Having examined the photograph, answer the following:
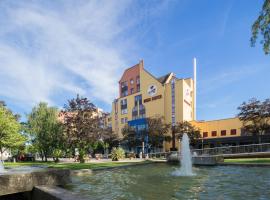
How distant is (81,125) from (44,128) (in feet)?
44.3

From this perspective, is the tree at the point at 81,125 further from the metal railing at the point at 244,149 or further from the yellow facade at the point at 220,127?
the yellow facade at the point at 220,127

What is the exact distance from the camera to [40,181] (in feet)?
21.6

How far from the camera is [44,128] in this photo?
4206 centimetres

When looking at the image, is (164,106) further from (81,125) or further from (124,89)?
(81,125)

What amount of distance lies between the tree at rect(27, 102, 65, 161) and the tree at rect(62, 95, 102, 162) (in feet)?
29.0

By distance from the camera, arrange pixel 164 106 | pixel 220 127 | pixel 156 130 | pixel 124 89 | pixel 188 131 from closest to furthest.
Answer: pixel 188 131 → pixel 156 130 → pixel 220 127 → pixel 164 106 → pixel 124 89

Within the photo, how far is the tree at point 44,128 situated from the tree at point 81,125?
8.85 metres

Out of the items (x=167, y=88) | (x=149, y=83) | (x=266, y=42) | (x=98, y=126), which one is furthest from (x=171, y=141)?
(x=266, y=42)

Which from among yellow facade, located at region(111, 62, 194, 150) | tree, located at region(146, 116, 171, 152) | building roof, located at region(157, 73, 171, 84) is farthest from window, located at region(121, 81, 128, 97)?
tree, located at region(146, 116, 171, 152)

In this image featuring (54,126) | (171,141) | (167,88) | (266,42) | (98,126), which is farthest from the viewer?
(167,88)

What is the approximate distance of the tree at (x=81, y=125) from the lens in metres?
30.9

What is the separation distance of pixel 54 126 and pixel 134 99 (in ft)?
141

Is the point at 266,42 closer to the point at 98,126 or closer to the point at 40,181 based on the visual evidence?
the point at 40,181

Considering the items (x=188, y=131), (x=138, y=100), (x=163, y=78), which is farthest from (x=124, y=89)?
(x=188, y=131)
